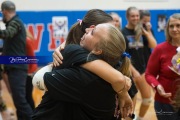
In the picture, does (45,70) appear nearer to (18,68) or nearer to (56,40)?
(18,68)

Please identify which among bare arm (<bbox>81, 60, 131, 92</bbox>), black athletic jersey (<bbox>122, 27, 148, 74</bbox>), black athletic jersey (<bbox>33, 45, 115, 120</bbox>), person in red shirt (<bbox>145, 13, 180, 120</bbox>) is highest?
bare arm (<bbox>81, 60, 131, 92</bbox>)

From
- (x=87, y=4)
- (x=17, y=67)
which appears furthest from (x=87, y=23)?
(x=87, y=4)

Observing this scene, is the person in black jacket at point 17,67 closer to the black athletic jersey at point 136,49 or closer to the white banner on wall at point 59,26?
the black athletic jersey at point 136,49

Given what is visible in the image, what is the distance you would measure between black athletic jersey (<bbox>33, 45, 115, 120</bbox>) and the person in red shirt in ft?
5.03

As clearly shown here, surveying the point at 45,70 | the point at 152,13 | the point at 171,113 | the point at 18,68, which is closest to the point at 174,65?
the point at 171,113

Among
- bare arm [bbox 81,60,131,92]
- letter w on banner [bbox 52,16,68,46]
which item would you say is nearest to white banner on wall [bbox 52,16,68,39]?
letter w on banner [bbox 52,16,68,46]

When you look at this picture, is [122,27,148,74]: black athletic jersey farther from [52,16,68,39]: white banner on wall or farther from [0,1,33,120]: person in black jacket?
[52,16,68,39]: white banner on wall

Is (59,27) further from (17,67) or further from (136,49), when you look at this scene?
(17,67)

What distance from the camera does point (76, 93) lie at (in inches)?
65.1

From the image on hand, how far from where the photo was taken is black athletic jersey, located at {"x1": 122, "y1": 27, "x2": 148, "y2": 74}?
16.6 feet

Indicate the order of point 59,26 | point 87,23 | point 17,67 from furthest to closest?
point 59,26
point 17,67
point 87,23

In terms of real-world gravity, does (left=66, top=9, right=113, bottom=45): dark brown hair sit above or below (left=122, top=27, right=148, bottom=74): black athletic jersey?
above

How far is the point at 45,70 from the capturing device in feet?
6.05

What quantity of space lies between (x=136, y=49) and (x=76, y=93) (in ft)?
11.6
